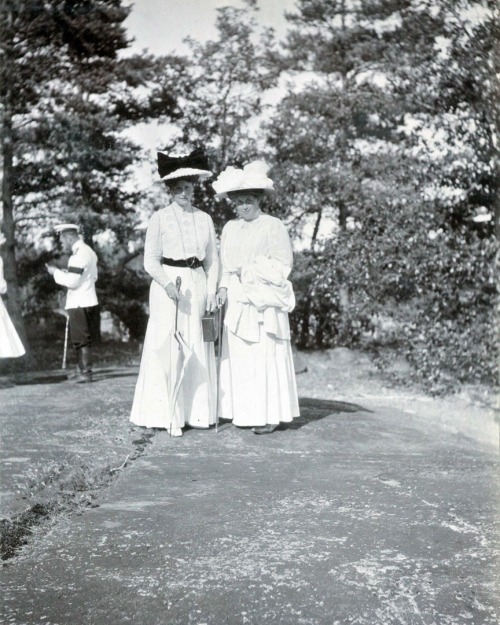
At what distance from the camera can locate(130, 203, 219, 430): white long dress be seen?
19.3 feet

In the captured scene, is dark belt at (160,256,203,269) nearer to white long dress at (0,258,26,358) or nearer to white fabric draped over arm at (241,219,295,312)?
white fabric draped over arm at (241,219,295,312)

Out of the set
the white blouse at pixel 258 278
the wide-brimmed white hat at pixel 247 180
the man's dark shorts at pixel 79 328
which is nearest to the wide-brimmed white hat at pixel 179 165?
the wide-brimmed white hat at pixel 247 180

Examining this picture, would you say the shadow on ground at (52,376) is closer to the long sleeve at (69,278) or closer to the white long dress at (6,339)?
the white long dress at (6,339)

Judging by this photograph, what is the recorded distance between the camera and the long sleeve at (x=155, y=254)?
5790mm

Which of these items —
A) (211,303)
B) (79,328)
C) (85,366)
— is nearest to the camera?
(211,303)

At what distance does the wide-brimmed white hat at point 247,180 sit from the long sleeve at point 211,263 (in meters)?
0.31

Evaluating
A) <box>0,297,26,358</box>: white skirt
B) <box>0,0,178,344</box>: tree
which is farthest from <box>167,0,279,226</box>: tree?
<box>0,297,26,358</box>: white skirt

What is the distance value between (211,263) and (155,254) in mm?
522

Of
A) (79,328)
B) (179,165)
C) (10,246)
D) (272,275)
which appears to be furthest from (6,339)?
(10,246)

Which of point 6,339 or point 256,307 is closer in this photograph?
point 256,307

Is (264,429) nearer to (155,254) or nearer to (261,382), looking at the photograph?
(261,382)

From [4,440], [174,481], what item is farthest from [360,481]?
[4,440]

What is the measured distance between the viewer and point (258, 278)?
5.99m

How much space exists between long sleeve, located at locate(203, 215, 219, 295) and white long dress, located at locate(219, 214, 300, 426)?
0.12 metres
